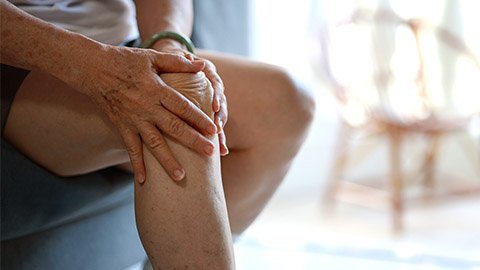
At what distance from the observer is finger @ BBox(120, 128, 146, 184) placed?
111cm

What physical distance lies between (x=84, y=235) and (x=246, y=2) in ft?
2.48

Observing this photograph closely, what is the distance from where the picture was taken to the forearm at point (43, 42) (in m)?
1.13

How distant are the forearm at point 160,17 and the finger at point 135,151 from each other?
30cm

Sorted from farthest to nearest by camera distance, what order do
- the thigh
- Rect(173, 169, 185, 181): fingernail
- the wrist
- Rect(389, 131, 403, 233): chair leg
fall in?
Rect(389, 131, 403, 233): chair leg → the wrist → the thigh → Rect(173, 169, 185, 181): fingernail

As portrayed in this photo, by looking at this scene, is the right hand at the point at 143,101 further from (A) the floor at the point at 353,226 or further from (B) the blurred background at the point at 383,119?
(B) the blurred background at the point at 383,119

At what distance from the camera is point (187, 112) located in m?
1.11

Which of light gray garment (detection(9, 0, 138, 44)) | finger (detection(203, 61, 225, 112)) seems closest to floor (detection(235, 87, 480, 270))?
light gray garment (detection(9, 0, 138, 44))

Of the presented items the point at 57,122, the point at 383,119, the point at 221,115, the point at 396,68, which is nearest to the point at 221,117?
the point at 221,115

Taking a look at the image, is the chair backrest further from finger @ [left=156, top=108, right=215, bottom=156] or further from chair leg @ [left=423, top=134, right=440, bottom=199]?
finger @ [left=156, top=108, right=215, bottom=156]

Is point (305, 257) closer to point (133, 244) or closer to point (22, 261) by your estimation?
point (133, 244)

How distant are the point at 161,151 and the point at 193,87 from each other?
10cm

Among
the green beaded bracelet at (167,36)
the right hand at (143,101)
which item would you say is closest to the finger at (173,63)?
the right hand at (143,101)

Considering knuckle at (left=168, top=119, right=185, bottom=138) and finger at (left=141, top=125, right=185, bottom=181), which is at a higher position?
knuckle at (left=168, top=119, right=185, bottom=138)

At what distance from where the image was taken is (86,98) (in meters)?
1.23
